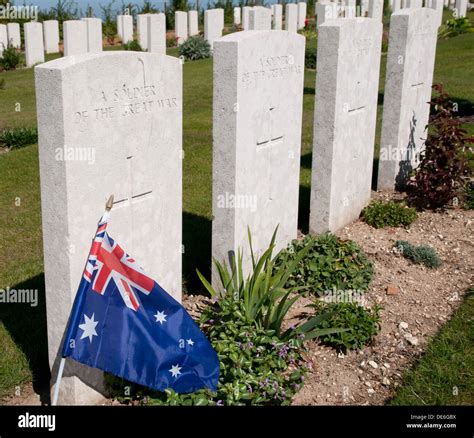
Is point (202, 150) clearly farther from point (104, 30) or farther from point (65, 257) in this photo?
point (104, 30)

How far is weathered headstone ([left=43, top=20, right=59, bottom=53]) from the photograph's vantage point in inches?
826

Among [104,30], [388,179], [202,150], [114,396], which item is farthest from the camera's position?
[104,30]

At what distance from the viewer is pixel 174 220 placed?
196 inches

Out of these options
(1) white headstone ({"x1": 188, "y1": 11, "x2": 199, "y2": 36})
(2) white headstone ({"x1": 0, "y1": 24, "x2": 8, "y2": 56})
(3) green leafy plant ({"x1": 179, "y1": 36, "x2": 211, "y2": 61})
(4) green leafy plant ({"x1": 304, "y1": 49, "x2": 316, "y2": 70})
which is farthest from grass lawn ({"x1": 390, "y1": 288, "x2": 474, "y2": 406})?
(1) white headstone ({"x1": 188, "y1": 11, "x2": 199, "y2": 36})

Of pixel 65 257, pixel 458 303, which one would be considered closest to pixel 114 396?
pixel 65 257

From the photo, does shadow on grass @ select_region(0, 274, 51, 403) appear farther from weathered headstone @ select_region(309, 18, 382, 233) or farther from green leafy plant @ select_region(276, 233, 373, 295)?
weathered headstone @ select_region(309, 18, 382, 233)

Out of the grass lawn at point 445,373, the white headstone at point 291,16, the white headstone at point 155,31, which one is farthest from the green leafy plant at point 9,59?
the grass lawn at point 445,373

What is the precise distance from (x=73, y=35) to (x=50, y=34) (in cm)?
527

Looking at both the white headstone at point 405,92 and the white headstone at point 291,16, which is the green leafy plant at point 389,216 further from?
the white headstone at point 291,16

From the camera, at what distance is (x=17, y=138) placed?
10648mm

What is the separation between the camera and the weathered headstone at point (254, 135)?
5.36m

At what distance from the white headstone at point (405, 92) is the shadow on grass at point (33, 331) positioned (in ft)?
14.9

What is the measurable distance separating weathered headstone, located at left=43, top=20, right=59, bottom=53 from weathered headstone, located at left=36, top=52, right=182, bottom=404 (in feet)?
58.1

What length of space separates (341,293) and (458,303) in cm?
104
